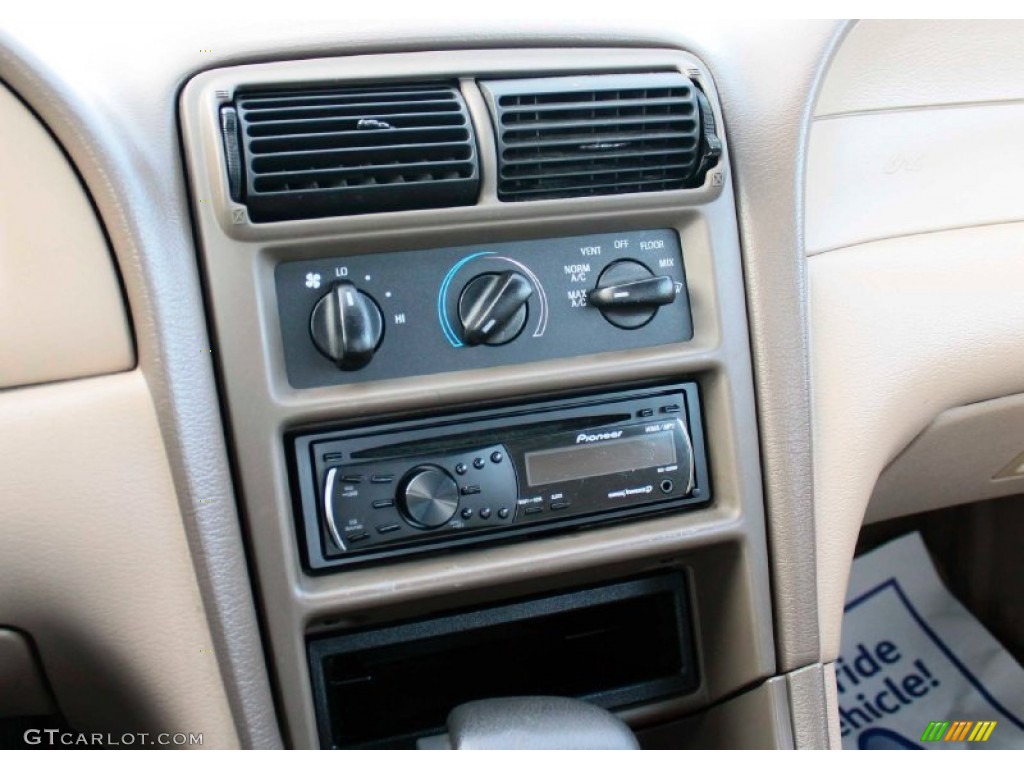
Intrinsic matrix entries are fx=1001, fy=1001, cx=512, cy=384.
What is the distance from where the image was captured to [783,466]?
0.88 meters

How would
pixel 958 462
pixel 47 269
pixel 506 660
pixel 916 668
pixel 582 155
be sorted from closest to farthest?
pixel 47 269
pixel 582 155
pixel 506 660
pixel 958 462
pixel 916 668

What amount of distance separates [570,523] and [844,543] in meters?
0.28

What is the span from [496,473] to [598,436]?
0.10m

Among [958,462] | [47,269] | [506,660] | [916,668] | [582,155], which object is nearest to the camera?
[47,269]

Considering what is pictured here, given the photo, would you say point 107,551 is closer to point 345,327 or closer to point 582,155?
point 345,327

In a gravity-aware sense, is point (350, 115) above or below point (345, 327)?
above

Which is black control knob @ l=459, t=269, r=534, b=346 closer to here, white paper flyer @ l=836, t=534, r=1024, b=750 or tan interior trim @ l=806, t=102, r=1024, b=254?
tan interior trim @ l=806, t=102, r=1024, b=254

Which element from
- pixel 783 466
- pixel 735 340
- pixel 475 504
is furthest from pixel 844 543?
pixel 475 504

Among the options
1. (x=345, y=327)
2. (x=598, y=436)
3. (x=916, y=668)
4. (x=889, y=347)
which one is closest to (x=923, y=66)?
(x=889, y=347)

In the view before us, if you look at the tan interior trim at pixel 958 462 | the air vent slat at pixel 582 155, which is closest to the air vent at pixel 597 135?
the air vent slat at pixel 582 155

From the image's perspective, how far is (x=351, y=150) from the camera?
29.1 inches

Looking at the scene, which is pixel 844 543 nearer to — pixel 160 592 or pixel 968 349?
pixel 968 349

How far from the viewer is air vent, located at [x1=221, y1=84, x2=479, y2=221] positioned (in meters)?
0.73
